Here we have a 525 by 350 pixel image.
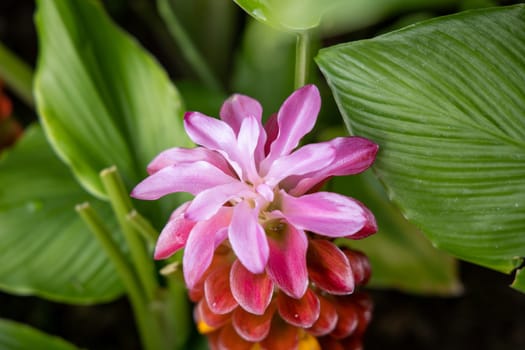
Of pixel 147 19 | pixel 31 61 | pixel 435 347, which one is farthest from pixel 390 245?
pixel 31 61

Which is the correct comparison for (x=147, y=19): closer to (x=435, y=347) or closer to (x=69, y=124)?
(x=69, y=124)

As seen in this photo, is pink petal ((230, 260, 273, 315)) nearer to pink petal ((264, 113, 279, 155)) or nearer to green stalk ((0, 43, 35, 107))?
pink petal ((264, 113, 279, 155))

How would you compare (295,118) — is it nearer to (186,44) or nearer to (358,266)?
(358,266)

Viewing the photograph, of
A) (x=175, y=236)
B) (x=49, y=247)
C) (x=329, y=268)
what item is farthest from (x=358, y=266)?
(x=49, y=247)

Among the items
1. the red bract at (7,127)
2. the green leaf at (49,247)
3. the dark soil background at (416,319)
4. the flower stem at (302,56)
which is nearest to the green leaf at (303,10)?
the flower stem at (302,56)

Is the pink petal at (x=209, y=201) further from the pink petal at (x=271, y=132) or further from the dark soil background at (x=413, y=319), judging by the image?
the dark soil background at (x=413, y=319)

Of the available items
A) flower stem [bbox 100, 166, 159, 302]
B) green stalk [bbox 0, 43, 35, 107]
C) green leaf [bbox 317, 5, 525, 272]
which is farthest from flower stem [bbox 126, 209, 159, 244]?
green stalk [bbox 0, 43, 35, 107]
